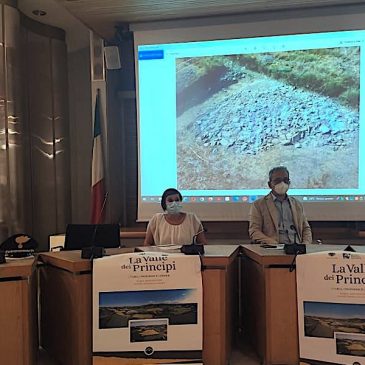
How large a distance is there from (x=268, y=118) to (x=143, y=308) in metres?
2.55

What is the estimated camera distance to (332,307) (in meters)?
2.29

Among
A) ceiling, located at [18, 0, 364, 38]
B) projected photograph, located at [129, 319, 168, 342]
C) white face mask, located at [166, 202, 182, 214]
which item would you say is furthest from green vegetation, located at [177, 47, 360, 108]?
projected photograph, located at [129, 319, 168, 342]

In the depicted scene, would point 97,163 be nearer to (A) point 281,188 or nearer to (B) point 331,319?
(A) point 281,188

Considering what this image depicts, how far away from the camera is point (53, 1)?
4.27 metres

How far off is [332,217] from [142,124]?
6.87ft

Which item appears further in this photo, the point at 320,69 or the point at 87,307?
the point at 320,69

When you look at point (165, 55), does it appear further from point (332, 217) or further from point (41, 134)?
point (332, 217)

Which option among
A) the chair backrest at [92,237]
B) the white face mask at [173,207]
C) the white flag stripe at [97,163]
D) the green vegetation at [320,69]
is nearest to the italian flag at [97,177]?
the white flag stripe at [97,163]

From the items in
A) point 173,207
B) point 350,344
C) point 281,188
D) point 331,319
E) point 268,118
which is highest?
point 268,118

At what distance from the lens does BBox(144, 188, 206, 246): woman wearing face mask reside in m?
3.21

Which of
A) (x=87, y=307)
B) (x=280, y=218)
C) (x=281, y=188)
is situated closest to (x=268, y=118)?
(x=281, y=188)

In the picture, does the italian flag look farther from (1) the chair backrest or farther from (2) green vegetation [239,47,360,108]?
(2) green vegetation [239,47,360,108]

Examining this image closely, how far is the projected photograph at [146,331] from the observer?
7.70 feet

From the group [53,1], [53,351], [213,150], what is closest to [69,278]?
[53,351]
